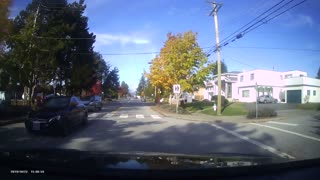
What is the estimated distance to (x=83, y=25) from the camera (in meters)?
42.7

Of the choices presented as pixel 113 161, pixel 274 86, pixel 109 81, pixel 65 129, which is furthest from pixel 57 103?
pixel 109 81

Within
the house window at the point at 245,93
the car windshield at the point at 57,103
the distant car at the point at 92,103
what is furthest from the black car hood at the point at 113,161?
the house window at the point at 245,93

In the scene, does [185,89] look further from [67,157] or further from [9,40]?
[67,157]

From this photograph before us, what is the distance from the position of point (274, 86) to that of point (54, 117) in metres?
54.2

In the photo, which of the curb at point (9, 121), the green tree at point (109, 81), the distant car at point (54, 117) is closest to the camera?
the distant car at point (54, 117)

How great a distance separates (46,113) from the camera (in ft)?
45.5

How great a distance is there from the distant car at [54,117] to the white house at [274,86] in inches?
1272

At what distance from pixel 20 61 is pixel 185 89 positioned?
17.9 metres

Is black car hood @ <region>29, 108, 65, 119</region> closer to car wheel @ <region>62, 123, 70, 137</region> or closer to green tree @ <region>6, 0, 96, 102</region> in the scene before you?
car wheel @ <region>62, 123, 70, 137</region>

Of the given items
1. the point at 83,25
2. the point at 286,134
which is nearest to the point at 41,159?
the point at 286,134

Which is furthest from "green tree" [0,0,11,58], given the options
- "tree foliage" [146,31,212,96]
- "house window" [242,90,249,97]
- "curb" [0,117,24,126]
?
"house window" [242,90,249,97]

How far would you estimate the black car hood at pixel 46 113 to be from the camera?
45.0ft

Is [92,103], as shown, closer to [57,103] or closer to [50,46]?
[50,46]

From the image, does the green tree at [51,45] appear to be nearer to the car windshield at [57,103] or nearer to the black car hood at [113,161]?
the car windshield at [57,103]
